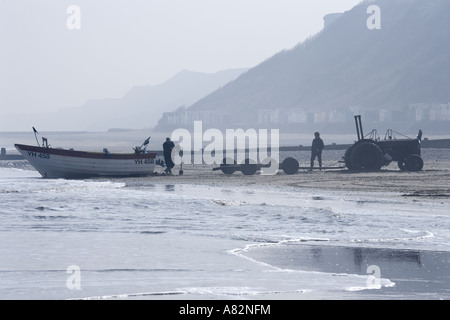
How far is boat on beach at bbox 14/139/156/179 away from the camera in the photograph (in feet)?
130

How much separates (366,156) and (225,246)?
843 inches

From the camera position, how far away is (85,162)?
3969 centimetres

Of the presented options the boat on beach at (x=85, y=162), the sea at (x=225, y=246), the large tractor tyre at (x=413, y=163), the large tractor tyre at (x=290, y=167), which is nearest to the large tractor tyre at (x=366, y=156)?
the large tractor tyre at (x=413, y=163)

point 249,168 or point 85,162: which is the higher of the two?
point 85,162

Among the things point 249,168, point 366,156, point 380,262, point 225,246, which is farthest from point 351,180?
point 380,262

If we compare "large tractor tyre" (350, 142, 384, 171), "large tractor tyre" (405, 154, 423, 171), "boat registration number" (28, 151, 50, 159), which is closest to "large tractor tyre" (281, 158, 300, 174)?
"large tractor tyre" (350, 142, 384, 171)

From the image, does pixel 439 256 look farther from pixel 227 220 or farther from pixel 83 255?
pixel 227 220

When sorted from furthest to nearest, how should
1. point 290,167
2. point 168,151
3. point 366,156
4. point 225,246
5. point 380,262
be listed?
point 290,167
point 168,151
point 366,156
point 225,246
point 380,262

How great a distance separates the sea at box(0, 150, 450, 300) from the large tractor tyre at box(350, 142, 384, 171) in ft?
28.6

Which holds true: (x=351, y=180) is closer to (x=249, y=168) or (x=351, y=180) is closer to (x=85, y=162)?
(x=249, y=168)

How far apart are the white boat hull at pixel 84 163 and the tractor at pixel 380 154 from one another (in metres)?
7.94

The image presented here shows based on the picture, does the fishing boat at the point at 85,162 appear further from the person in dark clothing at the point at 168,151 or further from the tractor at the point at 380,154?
the tractor at the point at 380,154

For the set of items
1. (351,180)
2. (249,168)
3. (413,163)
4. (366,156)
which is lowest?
(351,180)

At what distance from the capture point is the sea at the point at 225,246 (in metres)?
13.3
